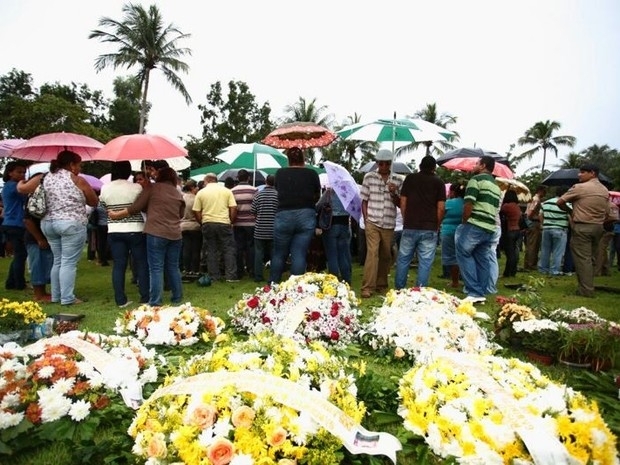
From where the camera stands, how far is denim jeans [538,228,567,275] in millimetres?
9719

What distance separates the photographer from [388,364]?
13.1 feet

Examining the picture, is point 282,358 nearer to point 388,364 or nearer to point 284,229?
point 388,364

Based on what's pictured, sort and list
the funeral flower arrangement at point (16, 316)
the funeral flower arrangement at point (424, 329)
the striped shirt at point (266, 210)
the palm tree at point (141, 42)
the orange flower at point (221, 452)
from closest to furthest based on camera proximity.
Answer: the orange flower at point (221, 452)
the funeral flower arrangement at point (424, 329)
the funeral flower arrangement at point (16, 316)
the striped shirt at point (266, 210)
the palm tree at point (141, 42)

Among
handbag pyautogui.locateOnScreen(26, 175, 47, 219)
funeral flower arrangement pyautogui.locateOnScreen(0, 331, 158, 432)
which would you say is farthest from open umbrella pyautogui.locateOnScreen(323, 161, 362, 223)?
funeral flower arrangement pyautogui.locateOnScreen(0, 331, 158, 432)

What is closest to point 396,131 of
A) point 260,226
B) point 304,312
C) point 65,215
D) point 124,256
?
point 260,226

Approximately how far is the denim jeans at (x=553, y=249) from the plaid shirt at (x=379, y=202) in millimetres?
5043

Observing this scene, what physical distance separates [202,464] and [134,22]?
31.8 metres

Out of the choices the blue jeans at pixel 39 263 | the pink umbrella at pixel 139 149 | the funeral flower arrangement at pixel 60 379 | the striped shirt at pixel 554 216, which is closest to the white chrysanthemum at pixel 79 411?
the funeral flower arrangement at pixel 60 379

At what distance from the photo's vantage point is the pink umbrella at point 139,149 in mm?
5227

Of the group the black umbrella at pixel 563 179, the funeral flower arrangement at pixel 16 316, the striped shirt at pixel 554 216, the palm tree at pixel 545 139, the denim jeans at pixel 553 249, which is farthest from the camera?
the palm tree at pixel 545 139

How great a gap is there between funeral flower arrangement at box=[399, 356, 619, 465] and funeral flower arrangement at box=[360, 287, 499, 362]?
2.91 ft

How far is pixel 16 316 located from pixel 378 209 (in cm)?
470

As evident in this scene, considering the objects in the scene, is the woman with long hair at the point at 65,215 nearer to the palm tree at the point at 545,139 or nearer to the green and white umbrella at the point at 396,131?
the green and white umbrella at the point at 396,131

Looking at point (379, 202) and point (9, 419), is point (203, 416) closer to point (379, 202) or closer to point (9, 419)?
point (9, 419)
